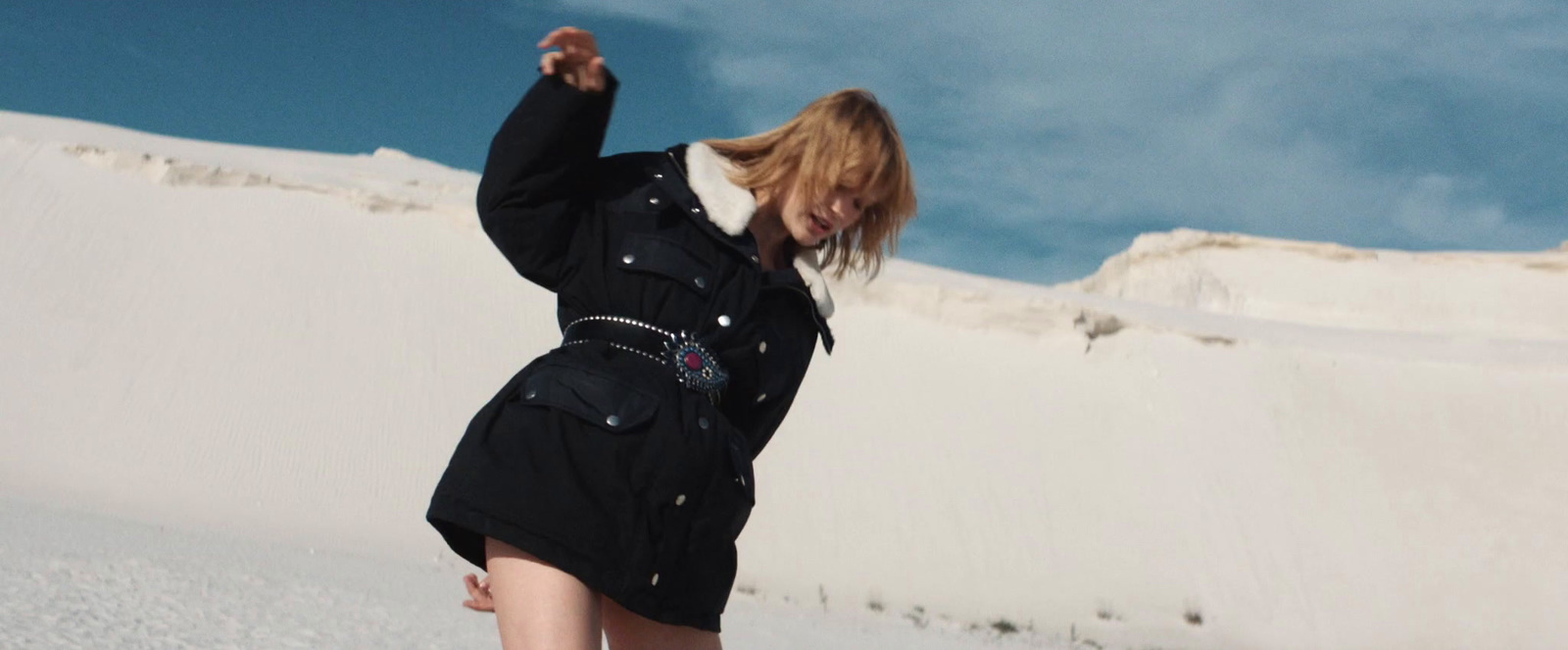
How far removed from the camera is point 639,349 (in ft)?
7.85

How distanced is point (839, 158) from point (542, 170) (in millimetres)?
484

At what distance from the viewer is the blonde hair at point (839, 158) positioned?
254 cm

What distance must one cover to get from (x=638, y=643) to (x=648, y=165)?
0.78 m

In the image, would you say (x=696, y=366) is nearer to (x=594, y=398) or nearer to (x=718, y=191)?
(x=594, y=398)

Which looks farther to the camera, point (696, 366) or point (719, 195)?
point (719, 195)

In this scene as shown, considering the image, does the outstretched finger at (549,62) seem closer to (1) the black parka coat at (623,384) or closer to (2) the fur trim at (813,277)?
(1) the black parka coat at (623,384)

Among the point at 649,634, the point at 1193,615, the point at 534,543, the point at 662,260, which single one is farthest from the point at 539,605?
the point at 1193,615

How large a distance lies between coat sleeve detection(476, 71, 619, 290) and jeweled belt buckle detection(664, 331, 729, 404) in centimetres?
23

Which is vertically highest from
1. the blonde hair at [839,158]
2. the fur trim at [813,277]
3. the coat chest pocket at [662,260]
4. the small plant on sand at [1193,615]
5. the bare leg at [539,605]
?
the small plant on sand at [1193,615]

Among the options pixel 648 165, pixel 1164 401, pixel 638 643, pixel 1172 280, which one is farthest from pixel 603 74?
pixel 1172 280

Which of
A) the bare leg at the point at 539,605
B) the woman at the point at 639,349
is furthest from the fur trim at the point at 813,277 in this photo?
the bare leg at the point at 539,605

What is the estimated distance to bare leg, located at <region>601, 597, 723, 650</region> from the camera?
2.48 metres

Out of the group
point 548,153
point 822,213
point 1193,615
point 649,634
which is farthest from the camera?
point 1193,615

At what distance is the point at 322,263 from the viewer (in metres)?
17.8
